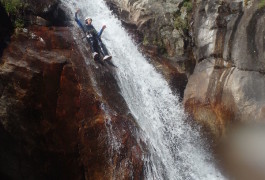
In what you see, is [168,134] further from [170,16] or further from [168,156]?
[170,16]

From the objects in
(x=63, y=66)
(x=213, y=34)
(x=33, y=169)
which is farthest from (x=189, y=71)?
(x=33, y=169)

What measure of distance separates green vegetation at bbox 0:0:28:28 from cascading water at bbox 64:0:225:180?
3415mm

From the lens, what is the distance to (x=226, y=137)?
11.5 metres

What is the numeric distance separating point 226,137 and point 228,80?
2.12 meters

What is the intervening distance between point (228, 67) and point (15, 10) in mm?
8169

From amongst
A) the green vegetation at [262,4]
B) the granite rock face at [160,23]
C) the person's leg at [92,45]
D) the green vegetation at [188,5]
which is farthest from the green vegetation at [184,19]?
the person's leg at [92,45]

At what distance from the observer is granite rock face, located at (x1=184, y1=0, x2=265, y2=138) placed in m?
11.1

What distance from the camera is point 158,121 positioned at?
11875 millimetres

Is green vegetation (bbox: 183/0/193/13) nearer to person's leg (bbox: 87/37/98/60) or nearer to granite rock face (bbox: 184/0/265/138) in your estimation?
granite rock face (bbox: 184/0/265/138)

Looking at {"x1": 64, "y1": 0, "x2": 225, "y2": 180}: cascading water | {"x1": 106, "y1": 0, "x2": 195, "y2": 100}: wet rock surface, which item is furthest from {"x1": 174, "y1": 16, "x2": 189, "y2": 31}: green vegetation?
{"x1": 64, "y1": 0, "x2": 225, "y2": 180}: cascading water

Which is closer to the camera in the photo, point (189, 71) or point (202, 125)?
point (202, 125)

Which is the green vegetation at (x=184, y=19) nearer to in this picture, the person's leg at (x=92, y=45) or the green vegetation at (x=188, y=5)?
the green vegetation at (x=188, y=5)

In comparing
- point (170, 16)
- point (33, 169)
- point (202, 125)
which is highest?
A: point (170, 16)

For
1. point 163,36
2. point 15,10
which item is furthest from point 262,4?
point 15,10
